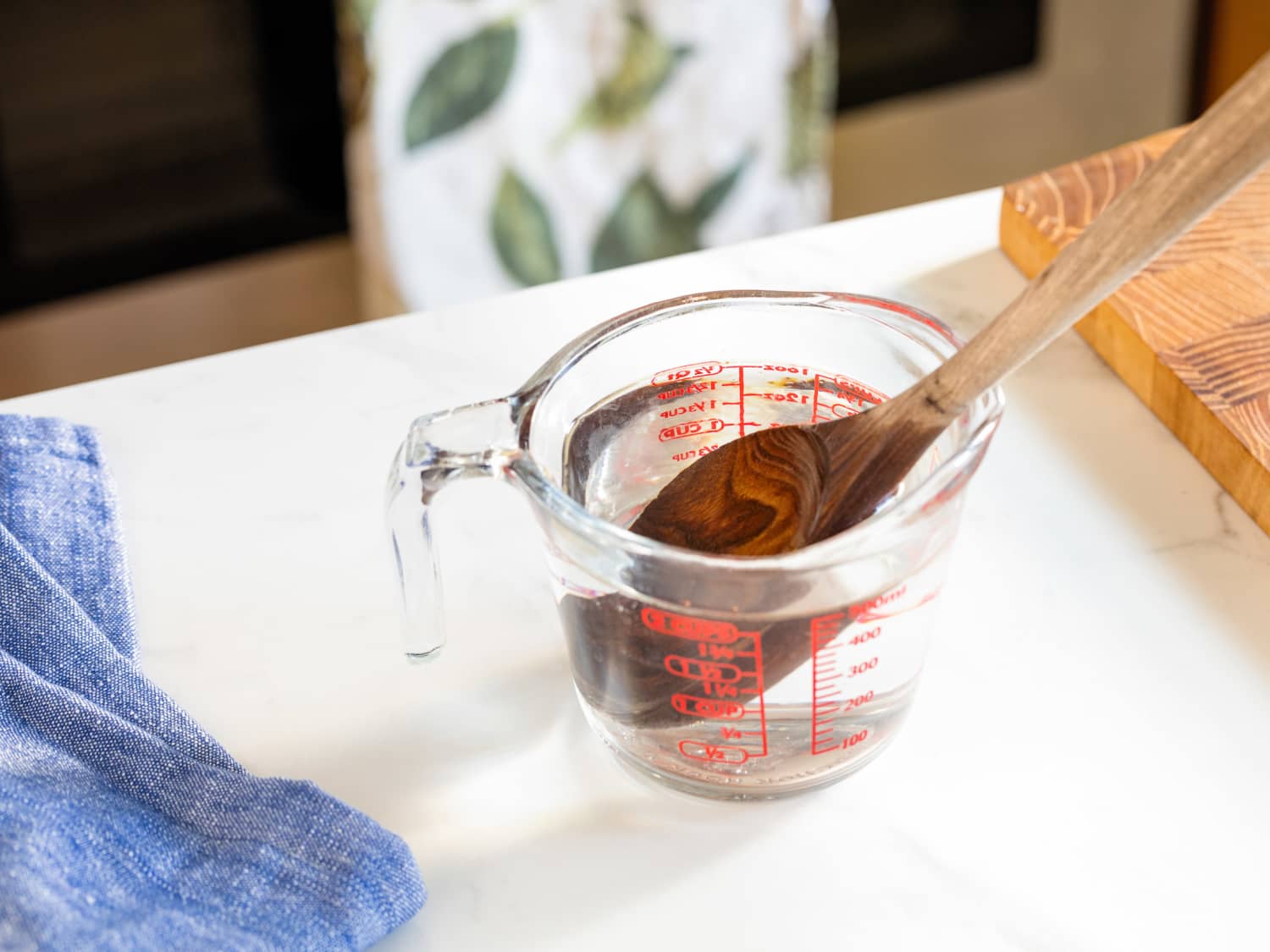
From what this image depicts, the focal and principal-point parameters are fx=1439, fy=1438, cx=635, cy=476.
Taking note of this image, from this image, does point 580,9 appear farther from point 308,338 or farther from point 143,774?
point 143,774

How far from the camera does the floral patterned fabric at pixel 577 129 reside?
4.14 ft

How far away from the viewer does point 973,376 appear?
458 millimetres

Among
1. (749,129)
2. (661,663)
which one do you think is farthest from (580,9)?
(661,663)

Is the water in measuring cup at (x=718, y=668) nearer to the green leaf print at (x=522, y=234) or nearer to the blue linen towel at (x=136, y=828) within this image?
the blue linen towel at (x=136, y=828)

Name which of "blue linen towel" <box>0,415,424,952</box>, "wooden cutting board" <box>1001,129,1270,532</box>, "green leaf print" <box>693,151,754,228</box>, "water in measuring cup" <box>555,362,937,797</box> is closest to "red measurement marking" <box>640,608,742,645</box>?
"water in measuring cup" <box>555,362,937,797</box>

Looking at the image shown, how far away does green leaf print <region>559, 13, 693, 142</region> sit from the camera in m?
1.32

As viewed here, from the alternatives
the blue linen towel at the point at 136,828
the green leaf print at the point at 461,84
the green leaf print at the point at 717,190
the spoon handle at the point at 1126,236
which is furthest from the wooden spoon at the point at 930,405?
the green leaf print at the point at 717,190

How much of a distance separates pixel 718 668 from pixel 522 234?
3.16 feet

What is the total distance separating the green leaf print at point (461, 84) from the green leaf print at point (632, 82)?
92mm

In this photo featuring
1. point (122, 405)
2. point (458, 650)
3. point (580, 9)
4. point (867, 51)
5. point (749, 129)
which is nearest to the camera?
point (458, 650)

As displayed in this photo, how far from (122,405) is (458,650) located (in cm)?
25

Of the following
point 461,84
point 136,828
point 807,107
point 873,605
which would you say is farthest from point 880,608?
point 807,107

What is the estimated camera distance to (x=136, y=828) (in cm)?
47

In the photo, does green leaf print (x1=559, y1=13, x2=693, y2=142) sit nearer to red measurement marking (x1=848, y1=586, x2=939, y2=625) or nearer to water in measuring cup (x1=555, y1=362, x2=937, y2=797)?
water in measuring cup (x1=555, y1=362, x2=937, y2=797)
